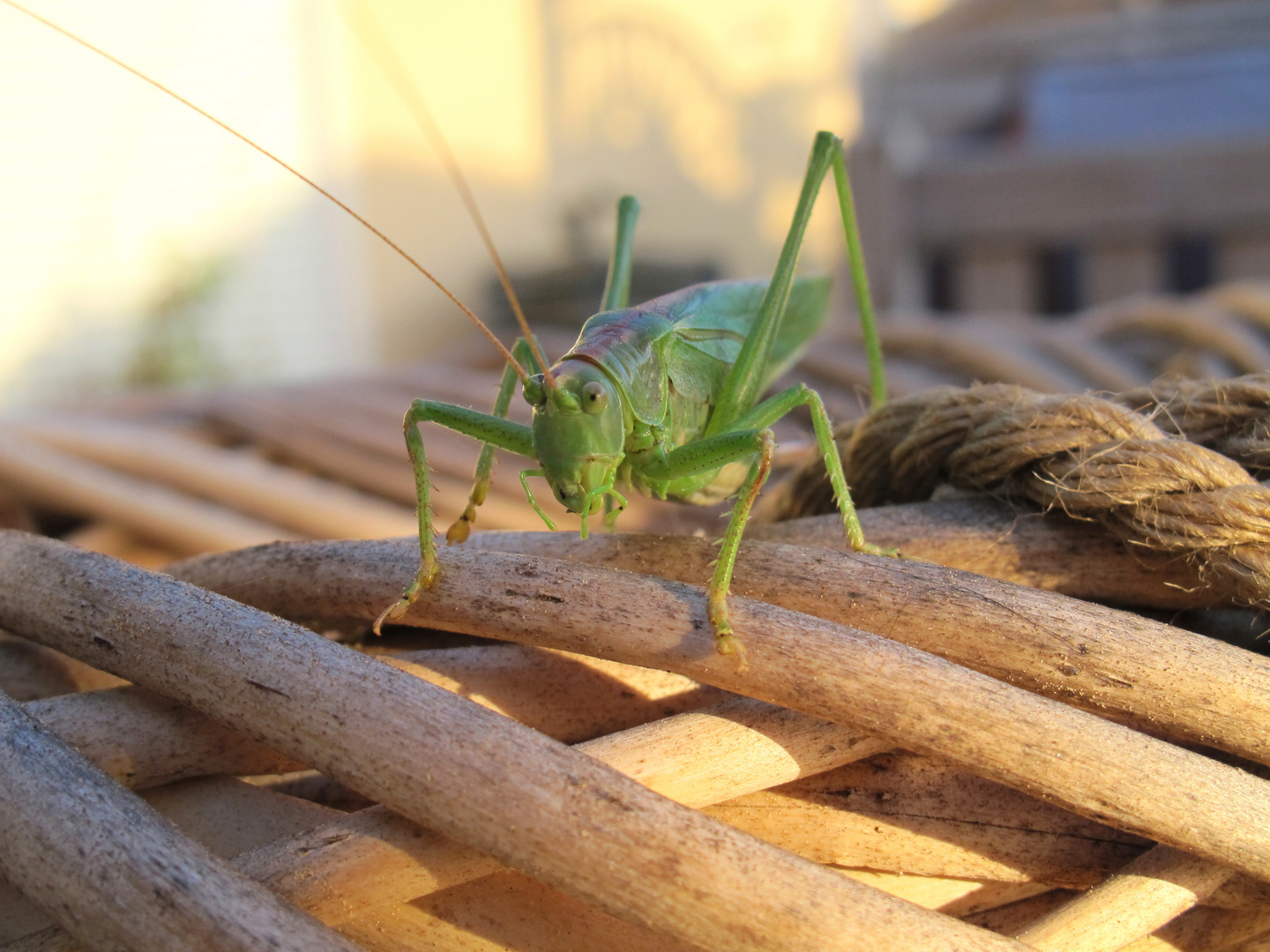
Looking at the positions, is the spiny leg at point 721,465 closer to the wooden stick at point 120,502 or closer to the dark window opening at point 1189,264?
the wooden stick at point 120,502

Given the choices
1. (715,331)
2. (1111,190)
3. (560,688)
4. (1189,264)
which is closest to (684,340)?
(715,331)

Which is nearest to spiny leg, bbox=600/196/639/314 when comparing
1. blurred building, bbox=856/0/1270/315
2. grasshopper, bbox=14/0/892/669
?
grasshopper, bbox=14/0/892/669

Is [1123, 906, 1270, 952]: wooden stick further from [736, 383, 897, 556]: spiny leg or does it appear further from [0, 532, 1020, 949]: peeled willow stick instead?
[736, 383, 897, 556]: spiny leg

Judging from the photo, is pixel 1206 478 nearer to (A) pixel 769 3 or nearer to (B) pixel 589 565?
→ (B) pixel 589 565

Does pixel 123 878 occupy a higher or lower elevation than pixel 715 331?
lower

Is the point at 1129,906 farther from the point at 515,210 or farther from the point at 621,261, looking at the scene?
the point at 515,210

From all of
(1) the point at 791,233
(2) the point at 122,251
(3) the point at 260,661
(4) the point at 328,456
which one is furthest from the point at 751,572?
(2) the point at 122,251

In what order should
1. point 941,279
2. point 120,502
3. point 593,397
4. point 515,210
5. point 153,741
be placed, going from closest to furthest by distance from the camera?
point 153,741
point 593,397
point 120,502
point 941,279
point 515,210
